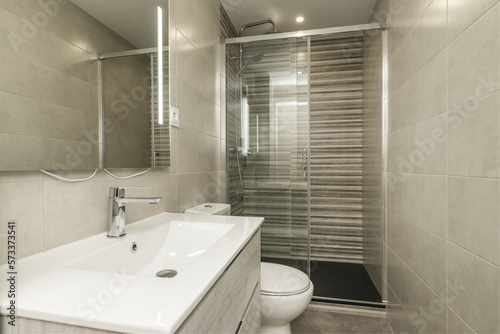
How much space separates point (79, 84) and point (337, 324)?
2.01 m

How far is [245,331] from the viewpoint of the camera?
93 cm

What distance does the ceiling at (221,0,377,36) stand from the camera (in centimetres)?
220

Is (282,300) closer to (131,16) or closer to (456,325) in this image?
(456,325)

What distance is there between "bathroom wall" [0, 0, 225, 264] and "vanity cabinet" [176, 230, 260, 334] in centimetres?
48

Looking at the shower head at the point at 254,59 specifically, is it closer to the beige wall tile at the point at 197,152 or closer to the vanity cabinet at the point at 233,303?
the beige wall tile at the point at 197,152

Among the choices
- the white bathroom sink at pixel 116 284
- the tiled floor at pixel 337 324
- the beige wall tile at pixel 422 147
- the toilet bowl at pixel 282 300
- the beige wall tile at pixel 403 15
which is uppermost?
the beige wall tile at pixel 403 15

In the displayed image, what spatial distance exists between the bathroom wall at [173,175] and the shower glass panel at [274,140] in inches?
7.3

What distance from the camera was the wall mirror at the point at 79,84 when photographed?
0.63m

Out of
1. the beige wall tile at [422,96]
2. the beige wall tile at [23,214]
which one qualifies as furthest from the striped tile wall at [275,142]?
the beige wall tile at [23,214]

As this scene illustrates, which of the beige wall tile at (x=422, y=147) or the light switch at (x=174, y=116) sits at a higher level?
the light switch at (x=174, y=116)

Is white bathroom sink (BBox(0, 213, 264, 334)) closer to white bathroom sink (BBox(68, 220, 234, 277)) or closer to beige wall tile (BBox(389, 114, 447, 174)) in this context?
white bathroom sink (BBox(68, 220, 234, 277))

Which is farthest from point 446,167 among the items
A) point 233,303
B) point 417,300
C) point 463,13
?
point 233,303

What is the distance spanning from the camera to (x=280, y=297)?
1.41m

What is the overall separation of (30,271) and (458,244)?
1.32m
